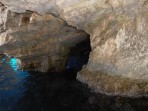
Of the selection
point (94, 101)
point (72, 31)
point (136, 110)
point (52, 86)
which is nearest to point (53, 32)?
point (72, 31)

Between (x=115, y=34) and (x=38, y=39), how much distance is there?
6057 mm

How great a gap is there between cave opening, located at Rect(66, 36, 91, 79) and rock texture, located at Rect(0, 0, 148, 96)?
6.28 meters

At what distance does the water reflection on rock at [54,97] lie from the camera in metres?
11.8

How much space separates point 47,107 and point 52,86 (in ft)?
10.9

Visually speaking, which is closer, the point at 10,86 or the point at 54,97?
the point at 54,97

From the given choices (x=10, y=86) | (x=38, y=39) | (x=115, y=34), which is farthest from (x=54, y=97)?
(x=38, y=39)

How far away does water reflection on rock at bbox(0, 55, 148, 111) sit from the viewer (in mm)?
11820

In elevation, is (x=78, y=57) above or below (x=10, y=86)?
above

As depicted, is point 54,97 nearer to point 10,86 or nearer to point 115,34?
point 10,86

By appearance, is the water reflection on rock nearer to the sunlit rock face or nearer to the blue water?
the blue water

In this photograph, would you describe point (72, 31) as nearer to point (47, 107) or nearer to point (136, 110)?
→ point (47, 107)

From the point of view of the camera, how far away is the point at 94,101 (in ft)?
40.7

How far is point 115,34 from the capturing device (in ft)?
42.6

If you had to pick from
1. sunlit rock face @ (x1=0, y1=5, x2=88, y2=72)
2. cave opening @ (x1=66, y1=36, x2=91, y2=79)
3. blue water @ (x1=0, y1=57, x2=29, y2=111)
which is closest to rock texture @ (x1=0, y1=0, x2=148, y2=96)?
sunlit rock face @ (x1=0, y1=5, x2=88, y2=72)
